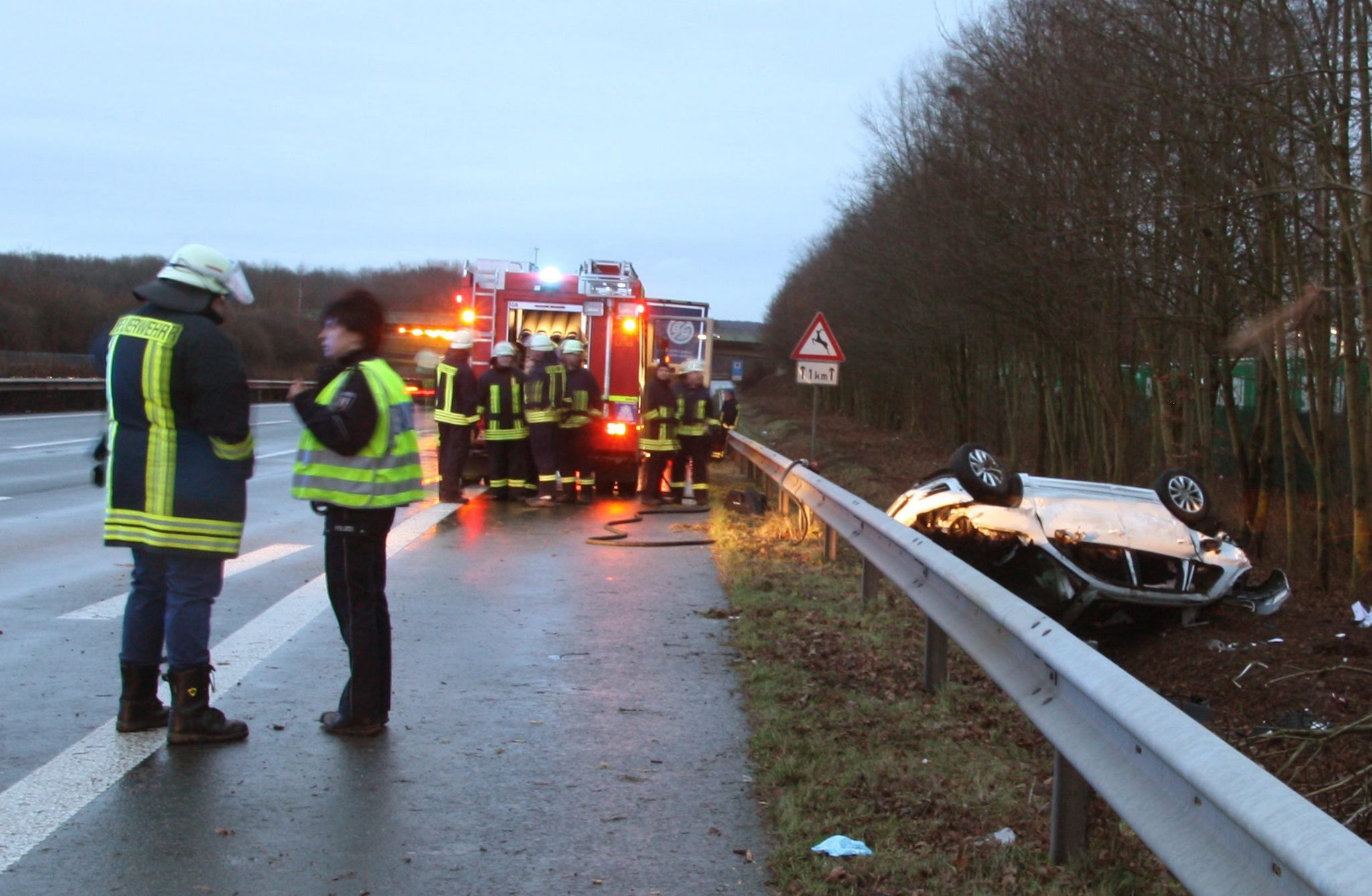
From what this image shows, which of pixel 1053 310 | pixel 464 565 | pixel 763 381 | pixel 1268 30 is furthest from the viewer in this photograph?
pixel 763 381

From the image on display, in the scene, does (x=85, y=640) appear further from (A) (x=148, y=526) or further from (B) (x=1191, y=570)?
(B) (x=1191, y=570)

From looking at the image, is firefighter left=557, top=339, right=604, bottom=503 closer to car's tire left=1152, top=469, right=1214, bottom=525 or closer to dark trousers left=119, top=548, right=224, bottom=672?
car's tire left=1152, top=469, right=1214, bottom=525

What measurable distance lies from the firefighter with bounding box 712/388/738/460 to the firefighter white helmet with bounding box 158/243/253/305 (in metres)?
18.7

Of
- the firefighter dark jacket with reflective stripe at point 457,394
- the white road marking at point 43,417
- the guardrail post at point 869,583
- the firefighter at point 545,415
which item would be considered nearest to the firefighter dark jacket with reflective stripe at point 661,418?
the firefighter at point 545,415

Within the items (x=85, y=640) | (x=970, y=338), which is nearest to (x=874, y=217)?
(x=970, y=338)

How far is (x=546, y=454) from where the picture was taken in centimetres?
1634

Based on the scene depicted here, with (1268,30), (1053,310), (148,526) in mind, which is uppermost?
(1268,30)

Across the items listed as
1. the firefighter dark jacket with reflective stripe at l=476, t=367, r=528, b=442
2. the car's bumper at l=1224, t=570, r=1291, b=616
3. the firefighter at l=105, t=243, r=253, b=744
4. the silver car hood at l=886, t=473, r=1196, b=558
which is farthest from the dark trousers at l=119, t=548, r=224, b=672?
the firefighter dark jacket with reflective stripe at l=476, t=367, r=528, b=442

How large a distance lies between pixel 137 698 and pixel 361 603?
0.87 meters

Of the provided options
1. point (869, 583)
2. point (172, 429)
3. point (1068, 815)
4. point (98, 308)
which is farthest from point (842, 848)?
point (98, 308)

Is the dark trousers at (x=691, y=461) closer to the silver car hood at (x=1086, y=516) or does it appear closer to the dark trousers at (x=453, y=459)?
the dark trousers at (x=453, y=459)

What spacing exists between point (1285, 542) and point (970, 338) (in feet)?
57.9

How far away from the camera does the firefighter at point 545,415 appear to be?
16219 mm

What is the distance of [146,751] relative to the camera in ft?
16.7
